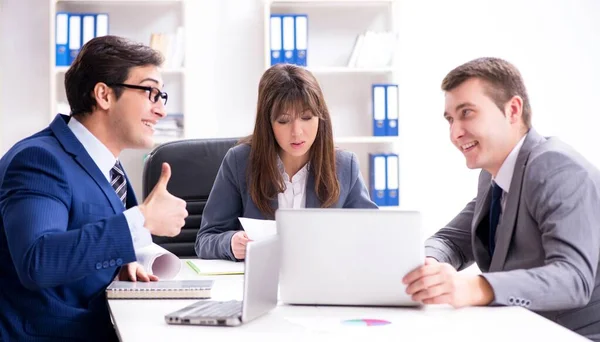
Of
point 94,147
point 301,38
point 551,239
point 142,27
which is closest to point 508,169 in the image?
point 551,239

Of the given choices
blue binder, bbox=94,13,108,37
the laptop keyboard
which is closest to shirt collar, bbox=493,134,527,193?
the laptop keyboard

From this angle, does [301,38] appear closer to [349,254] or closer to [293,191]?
[293,191]

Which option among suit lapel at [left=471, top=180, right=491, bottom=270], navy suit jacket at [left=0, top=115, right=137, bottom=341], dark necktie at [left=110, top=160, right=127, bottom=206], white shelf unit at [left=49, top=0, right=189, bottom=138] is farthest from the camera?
white shelf unit at [left=49, top=0, right=189, bottom=138]

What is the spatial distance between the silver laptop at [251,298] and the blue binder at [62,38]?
10.4ft

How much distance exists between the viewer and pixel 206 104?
16.1 feet

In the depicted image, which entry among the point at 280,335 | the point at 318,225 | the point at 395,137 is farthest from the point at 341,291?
the point at 395,137

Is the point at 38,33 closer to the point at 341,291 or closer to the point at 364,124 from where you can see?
the point at 364,124

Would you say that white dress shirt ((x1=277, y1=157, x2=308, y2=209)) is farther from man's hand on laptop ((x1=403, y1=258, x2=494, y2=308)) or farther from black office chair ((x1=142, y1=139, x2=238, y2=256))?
man's hand on laptop ((x1=403, y1=258, x2=494, y2=308))

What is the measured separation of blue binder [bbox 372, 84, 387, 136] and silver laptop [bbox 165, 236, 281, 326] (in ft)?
10.2

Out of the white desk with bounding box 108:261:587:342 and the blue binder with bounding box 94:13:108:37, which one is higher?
the blue binder with bounding box 94:13:108:37

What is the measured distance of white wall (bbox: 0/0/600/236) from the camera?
4816 mm

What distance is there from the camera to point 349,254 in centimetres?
171

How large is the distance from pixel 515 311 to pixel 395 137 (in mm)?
3115

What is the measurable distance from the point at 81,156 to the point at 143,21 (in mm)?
3024
